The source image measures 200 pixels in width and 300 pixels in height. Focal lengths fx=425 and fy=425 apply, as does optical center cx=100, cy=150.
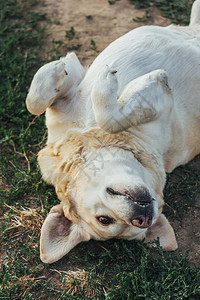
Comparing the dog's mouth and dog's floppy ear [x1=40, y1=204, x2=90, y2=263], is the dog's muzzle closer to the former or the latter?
the dog's mouth

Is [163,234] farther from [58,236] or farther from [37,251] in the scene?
[37,251]

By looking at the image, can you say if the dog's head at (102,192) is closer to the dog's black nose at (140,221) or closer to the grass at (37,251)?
the dog's black nose at (140,221)

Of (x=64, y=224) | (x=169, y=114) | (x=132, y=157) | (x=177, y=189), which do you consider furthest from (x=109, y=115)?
(x=177, y=189)

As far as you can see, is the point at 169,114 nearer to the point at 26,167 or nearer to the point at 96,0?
the point at 26,167

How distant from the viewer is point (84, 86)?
419 centimetres

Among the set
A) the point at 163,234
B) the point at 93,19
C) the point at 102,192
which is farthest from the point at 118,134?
the point at 93,19

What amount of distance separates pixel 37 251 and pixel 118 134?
52.4 inches

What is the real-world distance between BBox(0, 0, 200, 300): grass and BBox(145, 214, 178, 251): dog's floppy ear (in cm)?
8

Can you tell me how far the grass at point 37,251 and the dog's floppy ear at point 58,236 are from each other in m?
0.27

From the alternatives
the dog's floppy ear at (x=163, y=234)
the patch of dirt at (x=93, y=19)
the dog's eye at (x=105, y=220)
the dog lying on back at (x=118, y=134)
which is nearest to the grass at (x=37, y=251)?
the dog's floppy ear at (x=163, y=234)

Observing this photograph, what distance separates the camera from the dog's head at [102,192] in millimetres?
3256

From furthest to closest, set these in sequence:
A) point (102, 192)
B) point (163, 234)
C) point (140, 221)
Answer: point (163, 234) → point (102, 192) → point (140, 221)

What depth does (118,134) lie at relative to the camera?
374 centimetres

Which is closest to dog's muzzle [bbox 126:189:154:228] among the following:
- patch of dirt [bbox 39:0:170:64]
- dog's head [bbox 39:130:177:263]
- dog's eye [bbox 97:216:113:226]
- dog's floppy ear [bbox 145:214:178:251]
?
dog's head [bbox 39:130:177:263]
